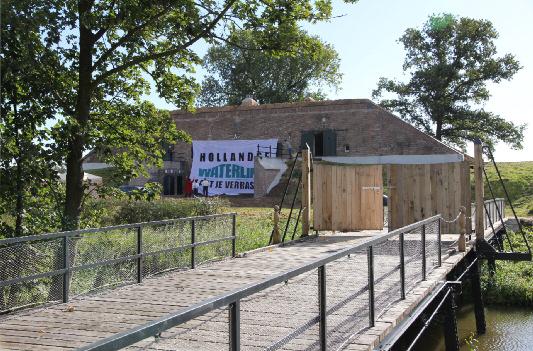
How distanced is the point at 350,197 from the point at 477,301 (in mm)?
4257

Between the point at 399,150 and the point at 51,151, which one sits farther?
the point at 399,150

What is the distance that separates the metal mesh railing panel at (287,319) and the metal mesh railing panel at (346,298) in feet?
1.20

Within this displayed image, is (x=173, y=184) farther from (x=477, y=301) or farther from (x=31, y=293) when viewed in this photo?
(x=31, y=293)

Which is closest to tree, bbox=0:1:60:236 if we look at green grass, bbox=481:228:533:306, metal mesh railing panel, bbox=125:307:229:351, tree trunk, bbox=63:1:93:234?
tree trunk, bbox=63:1:93:234

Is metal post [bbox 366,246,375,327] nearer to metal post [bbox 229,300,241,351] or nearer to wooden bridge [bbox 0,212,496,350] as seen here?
wooden bridge [bbox 0,212,496,350]

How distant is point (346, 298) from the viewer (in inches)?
239

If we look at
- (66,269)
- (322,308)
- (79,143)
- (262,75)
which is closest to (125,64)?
(79,143)

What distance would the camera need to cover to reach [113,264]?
8.88 m

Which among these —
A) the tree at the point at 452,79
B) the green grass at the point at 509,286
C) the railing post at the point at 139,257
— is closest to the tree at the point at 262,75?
the tree at the point at 452,79

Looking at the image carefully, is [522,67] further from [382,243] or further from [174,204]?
[382,243]

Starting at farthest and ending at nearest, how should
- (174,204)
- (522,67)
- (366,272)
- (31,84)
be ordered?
(522,67) < (174,204) < (31,84) < (366,272)

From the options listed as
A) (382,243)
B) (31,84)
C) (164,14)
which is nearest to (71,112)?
(31,84)

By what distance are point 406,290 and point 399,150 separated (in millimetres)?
31557

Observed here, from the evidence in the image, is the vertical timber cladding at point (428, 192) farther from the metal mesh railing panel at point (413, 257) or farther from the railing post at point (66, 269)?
the railing post at point (66, 269)
